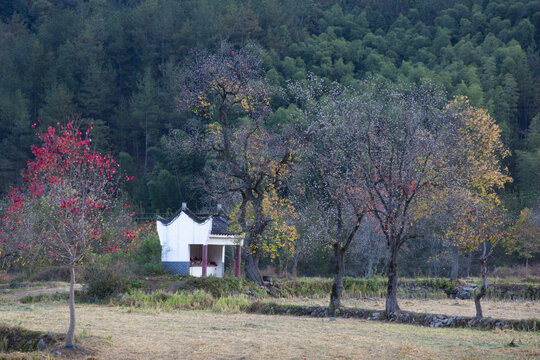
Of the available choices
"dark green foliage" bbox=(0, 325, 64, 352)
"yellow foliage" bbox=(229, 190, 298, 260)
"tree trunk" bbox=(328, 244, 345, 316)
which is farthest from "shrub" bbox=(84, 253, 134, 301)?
"dark green foliage" bbox=(0, 325, 64, 352)

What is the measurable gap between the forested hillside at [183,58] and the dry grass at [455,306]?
2905 centimetres

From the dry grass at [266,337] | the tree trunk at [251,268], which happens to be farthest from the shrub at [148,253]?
the dry grass at [266,337]

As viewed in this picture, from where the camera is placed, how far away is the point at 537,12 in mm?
75312

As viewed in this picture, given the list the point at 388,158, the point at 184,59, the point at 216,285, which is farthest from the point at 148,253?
the point at 184,59

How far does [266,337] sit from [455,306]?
43.1ft

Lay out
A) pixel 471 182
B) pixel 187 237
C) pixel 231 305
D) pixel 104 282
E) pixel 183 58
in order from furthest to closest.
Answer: pixel 183 58
pixel 471 182
pixel 187 237
pixel 104 282
pixel 231 305

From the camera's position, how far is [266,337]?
42.4ft

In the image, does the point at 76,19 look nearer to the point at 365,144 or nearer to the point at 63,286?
the point at 63,286

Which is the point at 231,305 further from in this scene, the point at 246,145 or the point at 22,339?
the point at 22,339

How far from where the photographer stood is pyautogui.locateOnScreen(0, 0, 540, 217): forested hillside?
58.3 m

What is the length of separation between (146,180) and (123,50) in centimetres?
2512

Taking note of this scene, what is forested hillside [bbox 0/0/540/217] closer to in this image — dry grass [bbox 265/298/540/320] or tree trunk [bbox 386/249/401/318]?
dry grass [bbox 265/298/540/320]

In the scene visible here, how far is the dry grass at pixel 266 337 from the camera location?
35.7ft

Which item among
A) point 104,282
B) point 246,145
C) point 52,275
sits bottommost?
point 52,275
